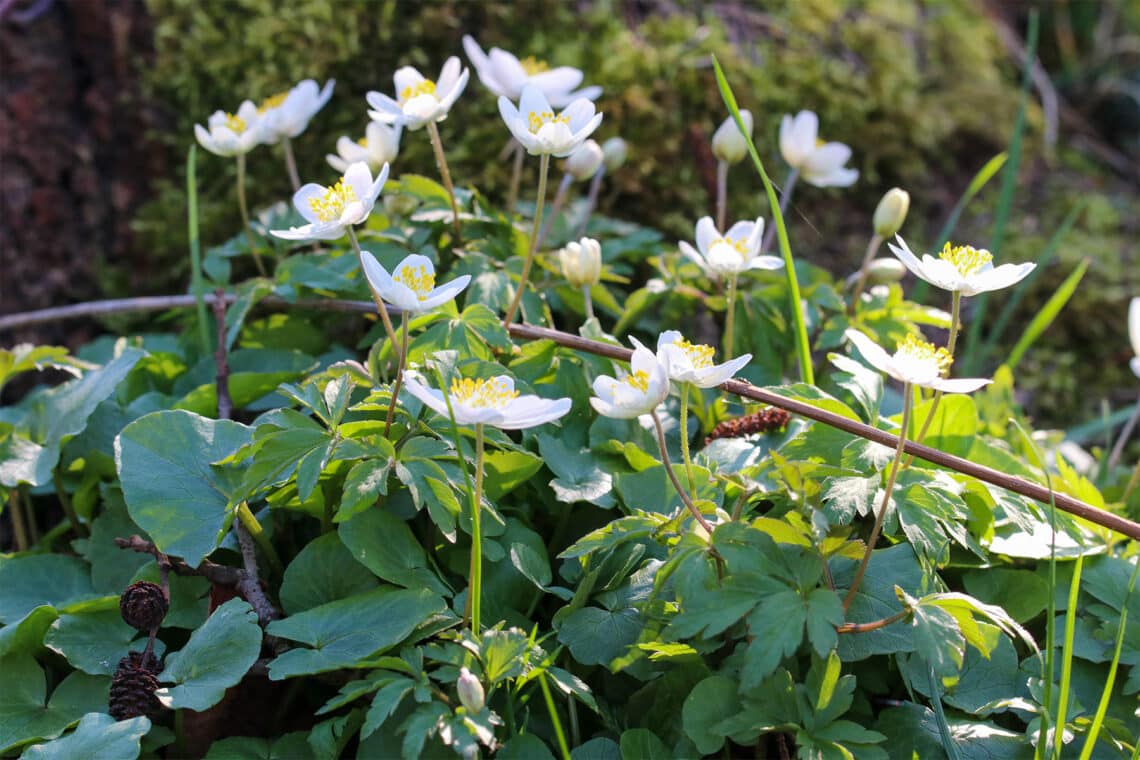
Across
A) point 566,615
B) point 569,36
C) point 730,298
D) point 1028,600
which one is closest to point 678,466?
point 566,615

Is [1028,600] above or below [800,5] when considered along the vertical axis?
below

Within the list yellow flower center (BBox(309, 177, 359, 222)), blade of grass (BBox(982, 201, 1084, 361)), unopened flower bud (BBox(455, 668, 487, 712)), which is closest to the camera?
unopened flower bud (BBox(455, 668, 487, 712))

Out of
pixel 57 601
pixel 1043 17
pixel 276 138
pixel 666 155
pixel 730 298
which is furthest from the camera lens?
pixel 1043 17

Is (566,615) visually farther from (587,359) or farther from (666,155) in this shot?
(666,155)

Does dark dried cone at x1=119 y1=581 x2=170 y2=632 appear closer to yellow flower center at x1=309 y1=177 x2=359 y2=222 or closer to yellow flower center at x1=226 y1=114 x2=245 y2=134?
yellow flower center at x1=309 y1=177 x2=359 y2=222

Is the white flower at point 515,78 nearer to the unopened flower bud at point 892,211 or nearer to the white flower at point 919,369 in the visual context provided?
the unopened flower bud at point 892,211

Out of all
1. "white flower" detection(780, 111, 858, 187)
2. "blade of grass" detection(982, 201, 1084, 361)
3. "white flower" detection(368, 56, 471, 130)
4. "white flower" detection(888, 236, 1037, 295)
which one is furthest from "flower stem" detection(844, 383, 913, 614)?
"blade of grass" detection(982, 201, 1084, 361)

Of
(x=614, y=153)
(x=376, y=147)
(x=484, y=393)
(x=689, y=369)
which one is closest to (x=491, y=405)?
(x=484, y=393)
